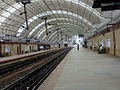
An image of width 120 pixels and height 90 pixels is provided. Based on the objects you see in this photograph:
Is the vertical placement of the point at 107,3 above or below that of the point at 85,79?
above

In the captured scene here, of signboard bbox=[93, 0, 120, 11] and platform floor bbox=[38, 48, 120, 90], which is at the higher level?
signboard bbox=[93, 0, 120, 11]

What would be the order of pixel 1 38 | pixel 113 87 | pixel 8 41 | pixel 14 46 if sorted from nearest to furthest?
pixel 113 87
pixel 1 38
pixel 8 41
pixel 14 46

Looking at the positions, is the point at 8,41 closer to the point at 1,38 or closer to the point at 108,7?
the point at 1,38

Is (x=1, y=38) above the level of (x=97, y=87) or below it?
above

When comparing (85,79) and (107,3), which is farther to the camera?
(85,79)

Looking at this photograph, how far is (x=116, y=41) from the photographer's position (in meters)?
27.2

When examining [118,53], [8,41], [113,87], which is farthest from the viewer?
[8,41]

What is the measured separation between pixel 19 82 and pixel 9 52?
114 ft

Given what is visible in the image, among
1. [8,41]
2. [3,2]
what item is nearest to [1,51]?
[8,41]

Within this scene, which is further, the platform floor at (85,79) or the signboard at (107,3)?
the signboard at (107,3)

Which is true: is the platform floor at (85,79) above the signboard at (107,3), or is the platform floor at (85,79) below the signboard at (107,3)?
below

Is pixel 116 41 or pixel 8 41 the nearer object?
pixel 116 41

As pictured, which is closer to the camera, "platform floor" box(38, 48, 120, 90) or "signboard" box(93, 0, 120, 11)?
"platform floor" box(38, 48, 120, 90)

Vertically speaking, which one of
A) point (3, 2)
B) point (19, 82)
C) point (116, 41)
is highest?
point (3, 2)
